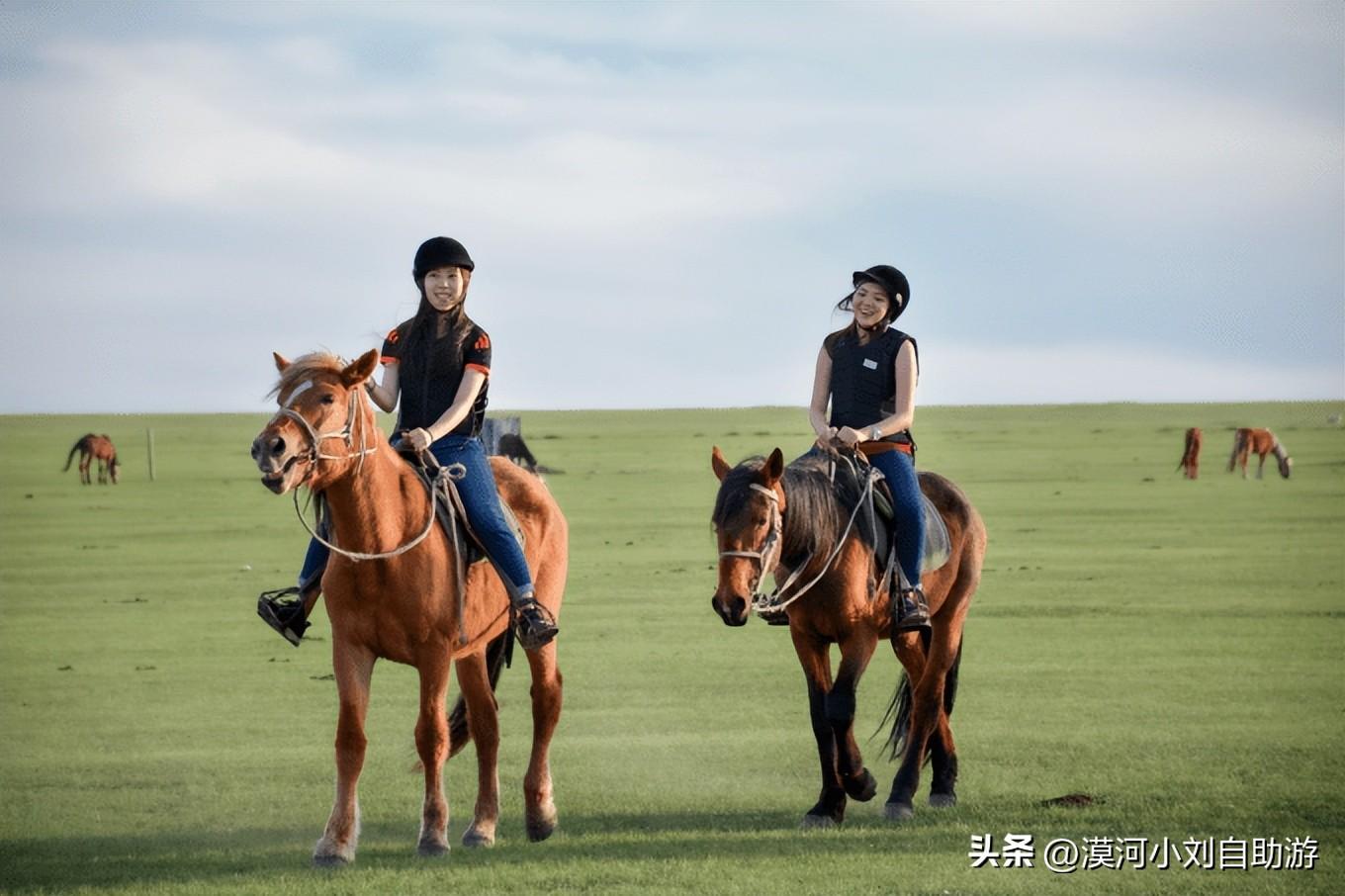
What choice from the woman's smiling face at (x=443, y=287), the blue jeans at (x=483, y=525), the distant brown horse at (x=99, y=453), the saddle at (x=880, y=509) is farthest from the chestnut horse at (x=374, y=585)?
the distant brown horse at (x=99, y=453)

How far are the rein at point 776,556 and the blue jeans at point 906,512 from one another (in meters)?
0.10

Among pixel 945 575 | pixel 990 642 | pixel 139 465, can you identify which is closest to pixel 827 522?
pixel 945 575

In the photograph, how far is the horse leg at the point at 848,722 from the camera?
8766 millimetres

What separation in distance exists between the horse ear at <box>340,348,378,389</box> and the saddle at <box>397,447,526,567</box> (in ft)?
2.22

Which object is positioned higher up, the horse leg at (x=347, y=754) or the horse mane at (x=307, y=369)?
the horse mane at (x=307, y=369)

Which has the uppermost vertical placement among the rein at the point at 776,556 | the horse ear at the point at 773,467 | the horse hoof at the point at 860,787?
the horse ear at the point at 773,467

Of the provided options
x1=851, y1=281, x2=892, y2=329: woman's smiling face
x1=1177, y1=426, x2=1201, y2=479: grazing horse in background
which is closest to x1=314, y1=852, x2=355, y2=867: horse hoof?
x1=851, y1=281, x2=892, y2=329: woman's smiling face

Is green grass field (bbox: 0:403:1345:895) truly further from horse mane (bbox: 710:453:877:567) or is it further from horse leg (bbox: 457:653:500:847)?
horse mane (bbox: 710:453:877:567)

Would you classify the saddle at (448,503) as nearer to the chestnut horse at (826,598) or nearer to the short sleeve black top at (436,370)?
the short sleeve black top at (436,370)

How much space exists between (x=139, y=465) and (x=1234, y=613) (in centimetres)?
5214

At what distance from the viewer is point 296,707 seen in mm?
13281

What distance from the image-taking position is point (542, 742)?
8.88 metres

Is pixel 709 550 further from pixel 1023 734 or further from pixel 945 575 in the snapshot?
pixel 945 575

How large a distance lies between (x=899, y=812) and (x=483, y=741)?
220cm
